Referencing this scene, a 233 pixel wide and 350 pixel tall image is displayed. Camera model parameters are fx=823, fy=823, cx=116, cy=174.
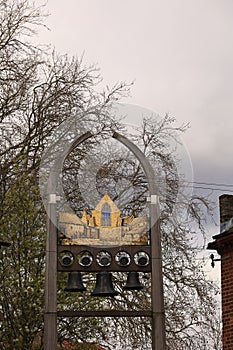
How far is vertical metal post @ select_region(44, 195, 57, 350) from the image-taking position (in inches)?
509

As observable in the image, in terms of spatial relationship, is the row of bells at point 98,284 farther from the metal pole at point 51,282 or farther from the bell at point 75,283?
the metal pole at point 51,282

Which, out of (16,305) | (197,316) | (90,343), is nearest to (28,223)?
(16,305)

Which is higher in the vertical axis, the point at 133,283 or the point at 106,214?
the point at 106,214

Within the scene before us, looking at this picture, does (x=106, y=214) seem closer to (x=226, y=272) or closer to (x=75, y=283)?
(x=75, y=283)

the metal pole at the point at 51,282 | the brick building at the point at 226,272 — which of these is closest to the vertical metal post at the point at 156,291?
the metal pole at the point at 51,282

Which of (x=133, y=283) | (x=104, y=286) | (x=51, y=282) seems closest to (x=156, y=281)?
(x=133, y=283)

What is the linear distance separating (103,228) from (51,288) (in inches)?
51.8

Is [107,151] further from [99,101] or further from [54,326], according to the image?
[54,326]

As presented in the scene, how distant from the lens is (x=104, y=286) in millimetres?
13102

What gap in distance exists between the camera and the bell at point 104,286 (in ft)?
42.8

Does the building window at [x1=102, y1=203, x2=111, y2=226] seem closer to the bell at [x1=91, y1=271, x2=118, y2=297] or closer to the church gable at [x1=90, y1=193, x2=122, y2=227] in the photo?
the church gable at [x1=90, y1=193, x2=122, y2=227]

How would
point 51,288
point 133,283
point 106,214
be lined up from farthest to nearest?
point 106,214 < point 133,283 < point 51,288

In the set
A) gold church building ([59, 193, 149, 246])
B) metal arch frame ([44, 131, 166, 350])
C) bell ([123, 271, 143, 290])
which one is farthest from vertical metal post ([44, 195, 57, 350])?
bell ([123, 271, 143, 290])

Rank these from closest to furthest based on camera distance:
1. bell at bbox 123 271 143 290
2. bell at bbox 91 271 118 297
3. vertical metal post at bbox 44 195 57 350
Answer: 1. vertical metal post at bbox 44 195 57 350
2. bell at bbox 91 271 118 297
3. bell at bbox 123 271 143 290
